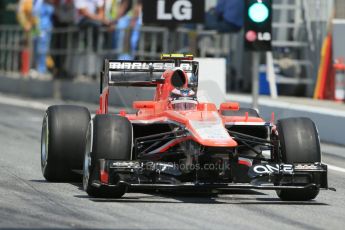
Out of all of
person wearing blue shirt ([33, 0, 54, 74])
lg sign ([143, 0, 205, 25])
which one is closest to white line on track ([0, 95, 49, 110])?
lg sign ([143, 0, 205, 25])

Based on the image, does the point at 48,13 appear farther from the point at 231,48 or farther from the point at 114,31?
the point at 231,48

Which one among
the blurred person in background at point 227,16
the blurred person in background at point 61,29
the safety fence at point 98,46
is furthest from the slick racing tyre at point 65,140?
the blurred person in background at point 61,29

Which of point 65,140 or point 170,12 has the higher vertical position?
point 170,12

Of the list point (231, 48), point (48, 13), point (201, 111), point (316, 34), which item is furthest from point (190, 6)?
point (48, 13)

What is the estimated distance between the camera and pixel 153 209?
1168cm

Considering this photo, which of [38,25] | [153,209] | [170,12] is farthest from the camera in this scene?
[38,25]

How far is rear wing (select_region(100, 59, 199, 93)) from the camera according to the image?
1447 centimetres

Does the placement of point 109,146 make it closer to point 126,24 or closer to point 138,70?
point 138,70

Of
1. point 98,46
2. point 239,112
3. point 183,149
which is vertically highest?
point 239,112

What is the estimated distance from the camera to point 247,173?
1233 centimetres

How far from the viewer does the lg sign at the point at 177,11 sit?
28.8 meters

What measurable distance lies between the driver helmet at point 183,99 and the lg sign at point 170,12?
51.2ft

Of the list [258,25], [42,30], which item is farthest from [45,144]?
[42,30]

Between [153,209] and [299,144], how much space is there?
1791mm
